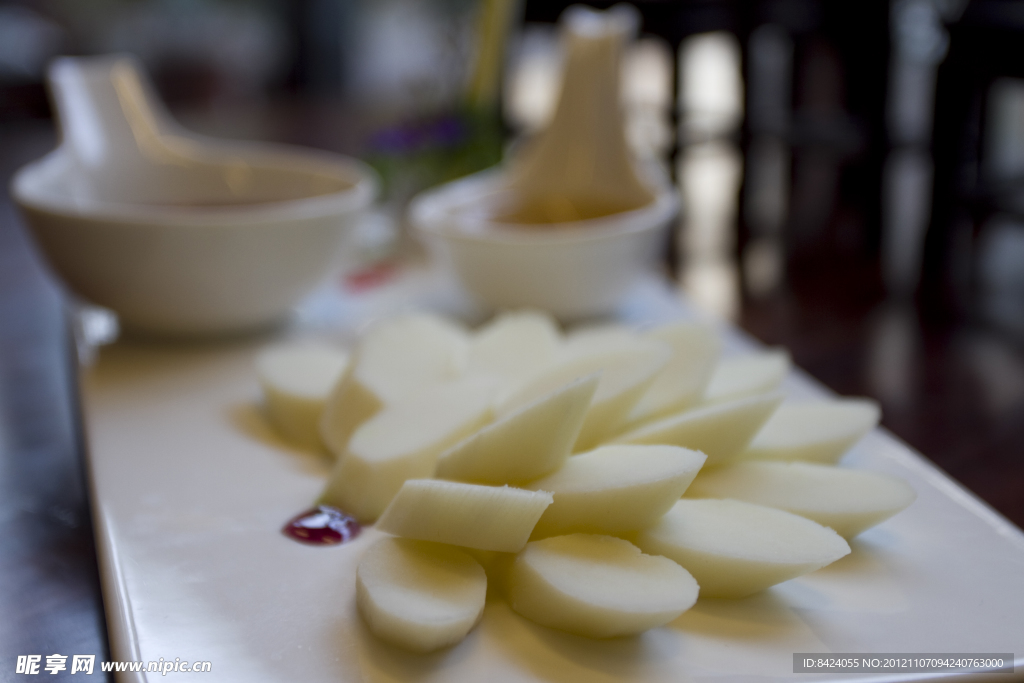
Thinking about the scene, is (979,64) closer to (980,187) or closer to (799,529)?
(980,187)

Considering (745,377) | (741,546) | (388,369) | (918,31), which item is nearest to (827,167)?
(918,31)

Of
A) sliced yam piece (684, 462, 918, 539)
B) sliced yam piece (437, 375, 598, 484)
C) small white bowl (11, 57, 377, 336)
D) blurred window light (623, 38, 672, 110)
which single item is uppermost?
blurred window light (623, 38, 672, 110)

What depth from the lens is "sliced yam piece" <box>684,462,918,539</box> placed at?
2.02 feet

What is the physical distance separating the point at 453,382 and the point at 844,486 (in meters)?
0.29

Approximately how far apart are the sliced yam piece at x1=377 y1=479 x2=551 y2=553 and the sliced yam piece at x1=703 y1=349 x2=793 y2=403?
0.26 metres

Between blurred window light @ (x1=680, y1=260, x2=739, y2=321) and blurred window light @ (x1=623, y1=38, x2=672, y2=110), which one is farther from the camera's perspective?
blurred window light @ (x1=623, y1=38, x2=672, y2=110)

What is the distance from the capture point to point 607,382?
683 millimetres

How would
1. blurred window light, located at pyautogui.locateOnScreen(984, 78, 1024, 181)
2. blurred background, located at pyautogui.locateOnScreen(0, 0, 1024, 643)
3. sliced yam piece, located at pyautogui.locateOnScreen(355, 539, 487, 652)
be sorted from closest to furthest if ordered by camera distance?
sliced yam piece, located at pyautogui.locateOnScreen(355, 539, 487, 652)
blurred background, located at pyautogui.locateOnScreen(0, 0, 1024, 643)
blurred window light, located at pyautogui.locateOnScreen(984, 78, 1024, 181)

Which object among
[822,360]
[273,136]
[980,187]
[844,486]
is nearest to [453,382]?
[844,486]

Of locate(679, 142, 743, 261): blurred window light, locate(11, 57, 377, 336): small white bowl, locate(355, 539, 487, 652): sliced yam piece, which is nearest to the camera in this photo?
locate(355, 539, 487, 652): sliced yam piece

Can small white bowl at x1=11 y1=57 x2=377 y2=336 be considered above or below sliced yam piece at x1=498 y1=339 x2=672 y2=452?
above

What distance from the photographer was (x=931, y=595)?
58 centimetres

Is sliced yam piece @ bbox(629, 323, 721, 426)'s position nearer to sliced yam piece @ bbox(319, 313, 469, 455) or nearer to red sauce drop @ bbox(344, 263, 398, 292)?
sliced yam piece @ bbox(319, 313, 469, 455)

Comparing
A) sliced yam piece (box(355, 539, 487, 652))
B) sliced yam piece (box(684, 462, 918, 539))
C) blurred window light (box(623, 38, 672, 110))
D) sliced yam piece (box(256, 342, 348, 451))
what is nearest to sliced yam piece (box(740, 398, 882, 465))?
sliced yam piece (box(684, 462, 918, 539))
